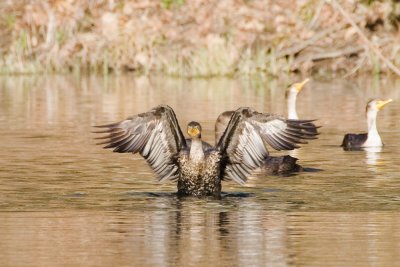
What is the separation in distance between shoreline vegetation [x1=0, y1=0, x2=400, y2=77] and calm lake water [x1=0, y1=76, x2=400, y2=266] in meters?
11.5

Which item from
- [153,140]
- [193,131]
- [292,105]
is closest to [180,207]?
[193,131]

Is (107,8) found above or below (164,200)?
above

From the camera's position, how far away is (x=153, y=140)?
50.4 feet

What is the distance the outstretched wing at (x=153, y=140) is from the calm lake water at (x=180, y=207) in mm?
288

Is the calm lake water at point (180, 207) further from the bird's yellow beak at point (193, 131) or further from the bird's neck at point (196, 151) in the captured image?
the bird's yellow beak at point (193, 131)

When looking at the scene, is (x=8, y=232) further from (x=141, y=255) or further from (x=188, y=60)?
(x=188, y=60)

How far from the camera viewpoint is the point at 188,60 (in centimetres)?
3950

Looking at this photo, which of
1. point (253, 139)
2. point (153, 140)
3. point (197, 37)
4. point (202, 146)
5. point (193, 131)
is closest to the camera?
point (193, 131)

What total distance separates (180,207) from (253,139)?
148cm

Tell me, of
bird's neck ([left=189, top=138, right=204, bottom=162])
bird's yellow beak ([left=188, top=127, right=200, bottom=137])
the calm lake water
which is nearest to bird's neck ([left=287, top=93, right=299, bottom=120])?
the calm lake water

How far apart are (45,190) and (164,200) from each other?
1.44m

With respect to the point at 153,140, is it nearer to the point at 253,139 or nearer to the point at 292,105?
the point at 253,139

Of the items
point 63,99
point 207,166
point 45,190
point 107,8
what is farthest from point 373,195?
point 107,8

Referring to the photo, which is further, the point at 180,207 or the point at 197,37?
the point at 197,37
